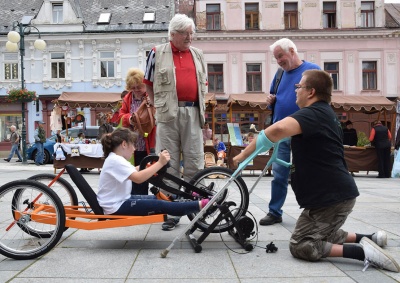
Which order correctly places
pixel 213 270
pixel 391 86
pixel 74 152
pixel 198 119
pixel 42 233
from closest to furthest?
pixel 213 270
pixel 42 233
pixel 198 119
pixel 74 152
pixel 391 86

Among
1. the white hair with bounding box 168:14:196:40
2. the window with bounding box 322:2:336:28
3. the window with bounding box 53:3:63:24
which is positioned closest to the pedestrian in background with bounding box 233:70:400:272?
the white hair with bounding box 168:14:196:40

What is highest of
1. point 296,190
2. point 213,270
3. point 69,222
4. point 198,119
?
point 198,119

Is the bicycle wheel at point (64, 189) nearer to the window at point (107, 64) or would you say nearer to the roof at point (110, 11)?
Result: the roof at point (110, 11)

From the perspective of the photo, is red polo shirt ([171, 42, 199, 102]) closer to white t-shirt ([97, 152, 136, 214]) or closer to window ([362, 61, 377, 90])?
white t-shirt ([97, 152, 136, 214])

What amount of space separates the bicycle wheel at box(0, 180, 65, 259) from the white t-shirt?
39 centimetres

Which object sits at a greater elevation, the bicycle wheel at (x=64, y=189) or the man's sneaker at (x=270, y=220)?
the bicycle wheel at (x=64, y=189)

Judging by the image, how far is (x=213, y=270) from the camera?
313 cm

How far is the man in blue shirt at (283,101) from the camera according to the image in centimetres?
476

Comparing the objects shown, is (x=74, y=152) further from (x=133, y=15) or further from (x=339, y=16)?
(x=339, y=16)

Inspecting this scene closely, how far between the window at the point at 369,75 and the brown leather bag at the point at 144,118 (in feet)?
88.1

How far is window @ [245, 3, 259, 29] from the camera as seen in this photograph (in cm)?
2933

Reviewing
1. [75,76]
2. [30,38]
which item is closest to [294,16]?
[75,76]

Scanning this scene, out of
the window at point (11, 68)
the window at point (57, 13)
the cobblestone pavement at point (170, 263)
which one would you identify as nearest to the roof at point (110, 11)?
the window at point (57, 13)

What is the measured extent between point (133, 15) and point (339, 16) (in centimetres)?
1352
